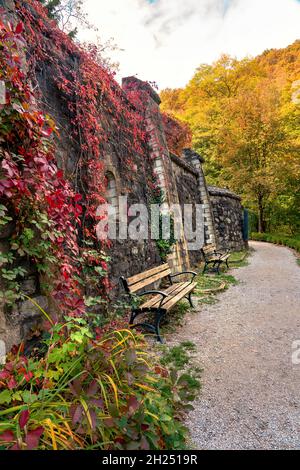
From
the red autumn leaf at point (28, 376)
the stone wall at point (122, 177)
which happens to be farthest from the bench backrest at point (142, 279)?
the red autumn leaf at point (28, 376)

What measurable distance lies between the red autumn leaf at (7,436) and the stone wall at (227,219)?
10351 mm

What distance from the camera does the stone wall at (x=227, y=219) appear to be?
456 inches

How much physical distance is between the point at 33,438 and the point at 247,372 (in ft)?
7.67

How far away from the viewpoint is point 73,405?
60.7 inches

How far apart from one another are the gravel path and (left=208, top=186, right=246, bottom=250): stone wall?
6.14m

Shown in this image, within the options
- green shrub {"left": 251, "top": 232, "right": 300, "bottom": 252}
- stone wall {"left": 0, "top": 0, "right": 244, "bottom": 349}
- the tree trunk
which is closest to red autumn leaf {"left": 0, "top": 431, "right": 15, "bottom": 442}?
stone wall {"left": 0, "top": 0, "right": 244, "bottom": 349}

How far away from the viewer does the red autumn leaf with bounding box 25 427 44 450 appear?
1.24 meters

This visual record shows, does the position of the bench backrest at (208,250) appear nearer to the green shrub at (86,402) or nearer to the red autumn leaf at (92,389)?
the green shrub at (86,402)

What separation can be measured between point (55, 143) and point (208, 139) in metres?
19.2

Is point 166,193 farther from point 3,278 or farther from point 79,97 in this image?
point 3,278

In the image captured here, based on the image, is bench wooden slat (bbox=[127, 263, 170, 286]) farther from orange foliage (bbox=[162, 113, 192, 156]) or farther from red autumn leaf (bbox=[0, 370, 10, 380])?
orange foliage (bbox=[162, 113, 192, 156])
